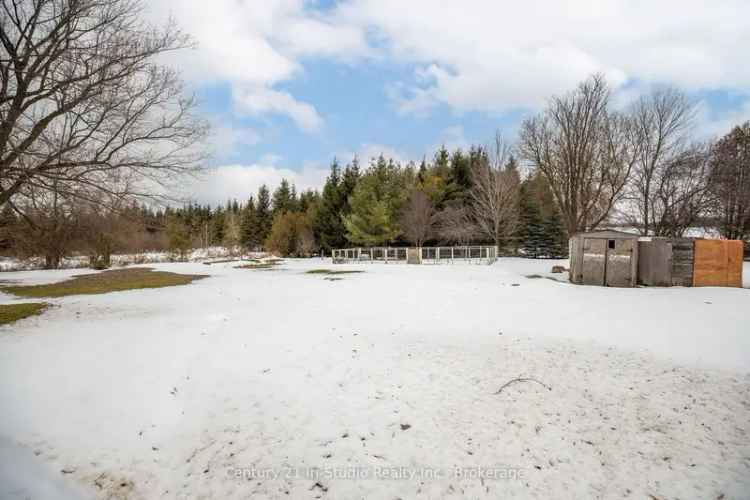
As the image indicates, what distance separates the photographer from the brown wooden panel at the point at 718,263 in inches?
473

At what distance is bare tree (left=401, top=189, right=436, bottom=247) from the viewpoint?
109ft

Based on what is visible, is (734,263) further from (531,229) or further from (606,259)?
(531,229)

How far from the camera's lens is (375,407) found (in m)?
4.20

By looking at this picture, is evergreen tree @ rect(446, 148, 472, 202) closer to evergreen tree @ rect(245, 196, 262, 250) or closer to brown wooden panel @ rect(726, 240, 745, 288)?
brown wooden panel @ rect(726, 240, 745, 288)

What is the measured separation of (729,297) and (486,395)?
35.5ft

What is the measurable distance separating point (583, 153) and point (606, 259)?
937 cm

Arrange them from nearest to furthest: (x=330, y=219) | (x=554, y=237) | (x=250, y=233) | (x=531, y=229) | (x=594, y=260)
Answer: (x=594, y=260) < (x=554, y=237) < (x=531, y=229) < (x=330, y=219) < (x=250, y=233)

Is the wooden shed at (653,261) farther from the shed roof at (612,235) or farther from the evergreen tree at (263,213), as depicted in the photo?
the evergreen tree at (263,213)

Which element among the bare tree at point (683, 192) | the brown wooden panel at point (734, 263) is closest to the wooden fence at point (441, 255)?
the bare tree at point (683, 192)

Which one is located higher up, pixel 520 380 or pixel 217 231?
pixel 217 231

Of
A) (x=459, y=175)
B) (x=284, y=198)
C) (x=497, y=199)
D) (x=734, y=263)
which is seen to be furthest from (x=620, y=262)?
(x=284, y=198)

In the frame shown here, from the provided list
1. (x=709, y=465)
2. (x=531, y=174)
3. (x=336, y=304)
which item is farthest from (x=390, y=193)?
(x=709, y=465)

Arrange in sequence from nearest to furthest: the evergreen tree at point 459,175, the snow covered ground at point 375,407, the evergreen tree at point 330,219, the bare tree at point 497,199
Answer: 1. the snow covered ground at point 375,407
2. the bare tree at point 497,199
3. the evergreen tree at point 459,175
4. the evergreen tree at point 330,219

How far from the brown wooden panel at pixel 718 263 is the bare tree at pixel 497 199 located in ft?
54.4
